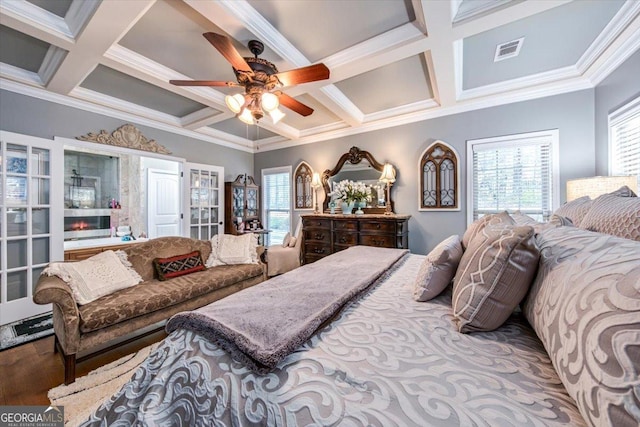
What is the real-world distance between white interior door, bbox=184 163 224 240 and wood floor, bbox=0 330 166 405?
101 inches

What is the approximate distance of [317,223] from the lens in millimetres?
4266

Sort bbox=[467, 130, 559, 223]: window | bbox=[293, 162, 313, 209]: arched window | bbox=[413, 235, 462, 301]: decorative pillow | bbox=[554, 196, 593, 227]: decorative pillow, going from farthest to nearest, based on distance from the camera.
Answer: bbox=[293, 162, 313, 209]: arched window < bbox=[467, 130, 559, 223]: window < bbox=[554, 196, 593, 227]: decorative pillow < bbox=[413, 235, 462, 301]: decorative pillow

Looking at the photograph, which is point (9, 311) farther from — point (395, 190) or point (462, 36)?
point (462, 36)

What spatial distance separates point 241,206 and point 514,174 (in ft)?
15.6

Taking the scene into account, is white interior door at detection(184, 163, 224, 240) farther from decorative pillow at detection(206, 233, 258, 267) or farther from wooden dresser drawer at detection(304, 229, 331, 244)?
wooden dresser drawer at detection(304, 229, 331, 244)

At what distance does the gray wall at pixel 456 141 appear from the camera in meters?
2.86

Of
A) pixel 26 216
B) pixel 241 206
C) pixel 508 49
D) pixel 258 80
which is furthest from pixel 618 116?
pixel 26 216

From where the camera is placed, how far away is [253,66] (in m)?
2.14

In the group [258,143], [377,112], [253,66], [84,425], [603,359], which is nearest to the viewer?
[603,359]

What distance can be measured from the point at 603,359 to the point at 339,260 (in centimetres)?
159

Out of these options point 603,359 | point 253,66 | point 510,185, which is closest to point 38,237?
point 253,66

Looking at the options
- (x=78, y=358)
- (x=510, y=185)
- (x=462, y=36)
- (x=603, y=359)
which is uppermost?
(x=462, y=36)

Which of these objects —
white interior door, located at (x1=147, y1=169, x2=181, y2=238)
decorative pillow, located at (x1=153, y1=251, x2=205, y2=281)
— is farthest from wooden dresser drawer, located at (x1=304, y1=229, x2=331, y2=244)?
white interior door, located at (x1=147, y1=169, x2=181, y2=238)

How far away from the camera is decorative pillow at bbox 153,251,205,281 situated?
8.82 ft
